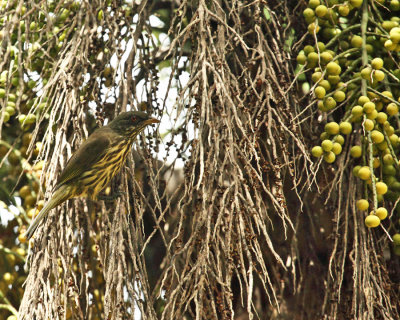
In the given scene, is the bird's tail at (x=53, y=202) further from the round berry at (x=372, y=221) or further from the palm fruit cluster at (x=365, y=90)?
the round berry at (x=372, y=221)

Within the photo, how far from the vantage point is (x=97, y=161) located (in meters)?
2.22

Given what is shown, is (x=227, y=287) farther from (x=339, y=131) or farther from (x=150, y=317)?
(x=339, y=131)

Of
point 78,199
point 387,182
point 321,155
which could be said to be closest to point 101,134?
point 78,199

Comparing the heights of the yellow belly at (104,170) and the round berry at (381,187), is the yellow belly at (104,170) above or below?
above

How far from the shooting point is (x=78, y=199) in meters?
2.22

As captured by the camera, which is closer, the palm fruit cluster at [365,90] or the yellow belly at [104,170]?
the palm fruit cluster at [365,90]

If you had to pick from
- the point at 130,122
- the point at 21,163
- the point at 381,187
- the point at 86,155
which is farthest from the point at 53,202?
the point at 381,187

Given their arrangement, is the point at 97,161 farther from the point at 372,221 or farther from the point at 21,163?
the point at 372,221

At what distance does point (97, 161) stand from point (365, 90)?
1.00 meters

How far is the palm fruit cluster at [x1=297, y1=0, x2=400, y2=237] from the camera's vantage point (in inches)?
81.0

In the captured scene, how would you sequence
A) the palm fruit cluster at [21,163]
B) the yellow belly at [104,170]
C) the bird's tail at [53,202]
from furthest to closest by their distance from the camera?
the palm fruit cluster at [21,163]
the yellow belly at [104,170]
the bird's tail at [53,202]

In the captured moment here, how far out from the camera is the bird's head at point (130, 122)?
6.89 ft

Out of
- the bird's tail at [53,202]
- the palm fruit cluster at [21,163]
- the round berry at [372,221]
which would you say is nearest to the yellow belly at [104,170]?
the bird's tail at [53,202]

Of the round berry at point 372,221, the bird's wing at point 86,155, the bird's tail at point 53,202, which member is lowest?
the round berry at point 372,221
